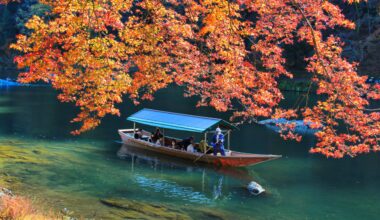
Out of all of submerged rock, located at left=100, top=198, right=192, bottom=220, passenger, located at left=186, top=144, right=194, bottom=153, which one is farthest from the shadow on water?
submerged rock, located at left=100, top=198, right=192, bottom=220

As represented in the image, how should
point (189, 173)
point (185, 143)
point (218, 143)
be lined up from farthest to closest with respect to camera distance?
point (185, 143) < point (218, 143) < point (189, 173)

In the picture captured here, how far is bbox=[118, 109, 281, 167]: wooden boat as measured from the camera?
25.0 metres

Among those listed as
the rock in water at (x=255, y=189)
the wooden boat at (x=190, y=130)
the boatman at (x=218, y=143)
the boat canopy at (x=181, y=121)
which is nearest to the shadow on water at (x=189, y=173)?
the rock in water at (x=255, y=189)

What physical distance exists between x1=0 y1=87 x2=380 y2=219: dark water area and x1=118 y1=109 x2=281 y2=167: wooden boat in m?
0.77

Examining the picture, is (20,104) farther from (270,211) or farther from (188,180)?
(270,211)

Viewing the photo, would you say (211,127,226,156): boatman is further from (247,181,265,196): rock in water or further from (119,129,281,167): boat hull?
(247,181,265,196): rock in water

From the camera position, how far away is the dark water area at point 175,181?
1762cm

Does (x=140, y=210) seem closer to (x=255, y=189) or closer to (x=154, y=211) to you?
(x=154, y=211)

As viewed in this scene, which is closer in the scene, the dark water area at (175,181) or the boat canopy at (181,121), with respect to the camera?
the dark water area at (175,181)

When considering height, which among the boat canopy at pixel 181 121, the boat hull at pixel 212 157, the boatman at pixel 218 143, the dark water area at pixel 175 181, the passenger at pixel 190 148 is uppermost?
the boat canopy at pixel 181 121

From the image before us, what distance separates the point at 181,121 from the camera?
1133 inches

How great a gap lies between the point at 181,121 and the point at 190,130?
2.09 m

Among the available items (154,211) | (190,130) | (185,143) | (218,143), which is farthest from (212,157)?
(154,211)

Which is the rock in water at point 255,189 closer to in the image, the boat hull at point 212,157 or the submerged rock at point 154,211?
the submerged rock at point 154,211
